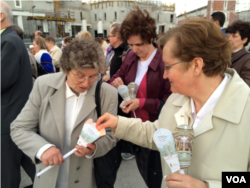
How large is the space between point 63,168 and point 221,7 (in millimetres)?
19094

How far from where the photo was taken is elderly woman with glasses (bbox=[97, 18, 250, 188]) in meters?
1.04

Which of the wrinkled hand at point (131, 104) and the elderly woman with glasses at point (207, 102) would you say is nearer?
the elderly woman with glasses at point (207, 102)

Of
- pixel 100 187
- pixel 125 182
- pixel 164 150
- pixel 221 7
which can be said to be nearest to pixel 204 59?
pixel 164 150

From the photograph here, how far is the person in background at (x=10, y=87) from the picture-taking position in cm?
204

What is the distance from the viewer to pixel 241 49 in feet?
10.1

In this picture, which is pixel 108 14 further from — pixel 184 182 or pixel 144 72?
pixel 184 182

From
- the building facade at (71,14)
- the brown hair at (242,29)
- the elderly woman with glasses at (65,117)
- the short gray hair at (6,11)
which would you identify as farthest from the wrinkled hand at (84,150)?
the building facade at (71,14)

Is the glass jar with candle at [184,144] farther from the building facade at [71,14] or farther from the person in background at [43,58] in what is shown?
the building facade at [71,14]

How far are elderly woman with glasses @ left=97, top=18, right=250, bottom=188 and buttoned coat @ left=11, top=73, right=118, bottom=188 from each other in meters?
0.30

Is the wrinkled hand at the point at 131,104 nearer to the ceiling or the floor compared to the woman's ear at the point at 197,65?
nearer to the floor

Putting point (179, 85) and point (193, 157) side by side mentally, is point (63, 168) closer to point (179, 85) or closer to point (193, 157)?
point (193, 157)

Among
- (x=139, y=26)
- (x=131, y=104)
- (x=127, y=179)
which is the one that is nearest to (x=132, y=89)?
(x=131, y=104)

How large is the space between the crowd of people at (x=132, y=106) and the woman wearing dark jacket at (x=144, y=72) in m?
0.01

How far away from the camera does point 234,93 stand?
1116mm
